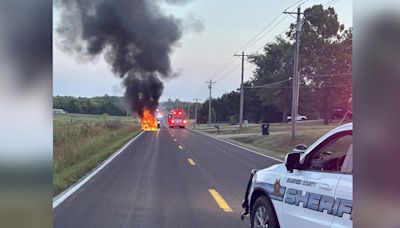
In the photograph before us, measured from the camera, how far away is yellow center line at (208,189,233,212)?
8477mm

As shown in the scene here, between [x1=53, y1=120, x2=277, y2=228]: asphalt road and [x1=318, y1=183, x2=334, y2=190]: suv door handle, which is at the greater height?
[x1=318, y1=183, x2=334, y2=190]: suv door handle

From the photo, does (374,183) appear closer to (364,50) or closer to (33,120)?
(364,50)

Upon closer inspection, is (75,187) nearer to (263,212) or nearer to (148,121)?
(263,212)

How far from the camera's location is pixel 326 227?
3.99 metres

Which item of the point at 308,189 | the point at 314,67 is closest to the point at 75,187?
the point at 308,189

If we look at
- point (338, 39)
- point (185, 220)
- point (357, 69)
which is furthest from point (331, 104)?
point (357, 69)

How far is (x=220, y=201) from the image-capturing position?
30.3 feet

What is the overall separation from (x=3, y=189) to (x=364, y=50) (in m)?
1.37

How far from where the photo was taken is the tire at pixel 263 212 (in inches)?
205

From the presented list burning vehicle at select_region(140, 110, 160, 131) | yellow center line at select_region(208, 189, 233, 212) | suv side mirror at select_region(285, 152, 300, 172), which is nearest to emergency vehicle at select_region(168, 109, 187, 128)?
burning vehicle at select_region(140, 110, 160, 131)

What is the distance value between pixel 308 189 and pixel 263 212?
1193 mm

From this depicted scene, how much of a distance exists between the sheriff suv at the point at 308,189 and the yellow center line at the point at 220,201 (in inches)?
96.6

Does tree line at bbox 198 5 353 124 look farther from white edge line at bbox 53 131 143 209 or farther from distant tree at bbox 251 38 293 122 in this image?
white edge line at bbox 53 131 143 209

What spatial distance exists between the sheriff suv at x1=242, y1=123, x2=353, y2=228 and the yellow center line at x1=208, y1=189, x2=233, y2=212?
245 centimetres
